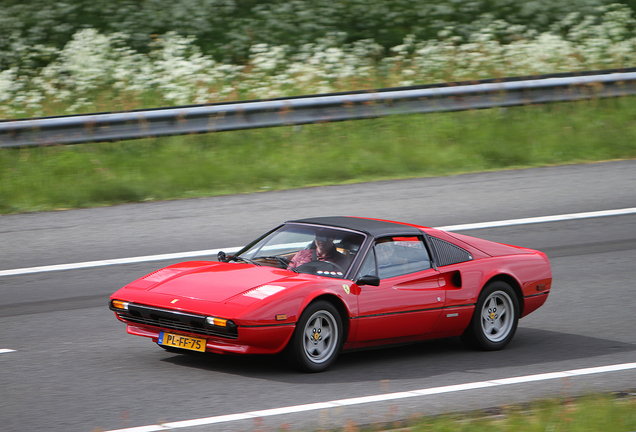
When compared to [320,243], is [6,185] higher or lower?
lower

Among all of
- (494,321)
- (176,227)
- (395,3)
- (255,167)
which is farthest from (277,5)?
(494,321)

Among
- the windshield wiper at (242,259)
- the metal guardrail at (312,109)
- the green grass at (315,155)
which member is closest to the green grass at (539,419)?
the windshield wiper at (242,259)

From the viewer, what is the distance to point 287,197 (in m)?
12.8

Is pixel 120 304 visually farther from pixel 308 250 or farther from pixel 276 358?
pixel 308 250

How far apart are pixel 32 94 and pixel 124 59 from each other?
7.48ft

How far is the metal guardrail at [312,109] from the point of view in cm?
1369

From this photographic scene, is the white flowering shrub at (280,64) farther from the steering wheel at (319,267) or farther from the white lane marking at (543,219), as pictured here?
the steering wheel at (319,267)

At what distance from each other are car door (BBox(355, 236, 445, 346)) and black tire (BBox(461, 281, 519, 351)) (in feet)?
1.46

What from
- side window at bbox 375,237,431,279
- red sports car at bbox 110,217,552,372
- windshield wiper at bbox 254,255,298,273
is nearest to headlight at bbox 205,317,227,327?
red sports car at bbox 110,217,552,372

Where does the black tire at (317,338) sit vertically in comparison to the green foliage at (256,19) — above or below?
below

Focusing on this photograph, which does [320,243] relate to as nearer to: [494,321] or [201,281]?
[201,281]

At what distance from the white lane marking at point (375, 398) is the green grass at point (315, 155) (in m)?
7.35

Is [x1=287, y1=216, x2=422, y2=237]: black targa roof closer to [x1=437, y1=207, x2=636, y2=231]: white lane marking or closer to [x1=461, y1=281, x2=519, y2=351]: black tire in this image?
[x1=461, y1=281, x2=519, y2=351]: black tire

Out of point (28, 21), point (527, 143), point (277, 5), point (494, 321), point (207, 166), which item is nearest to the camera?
point (494, 321)
